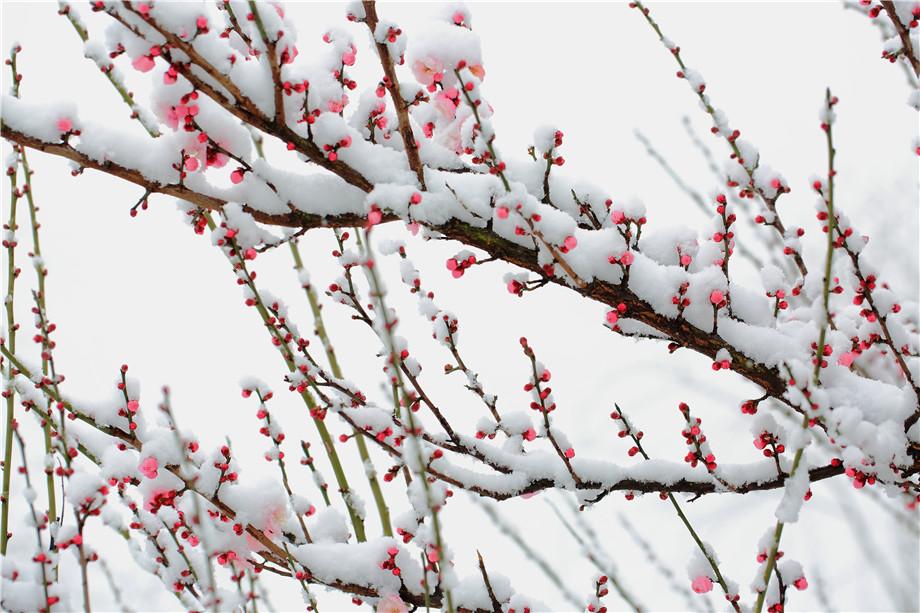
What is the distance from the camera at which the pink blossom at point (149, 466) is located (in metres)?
1.63

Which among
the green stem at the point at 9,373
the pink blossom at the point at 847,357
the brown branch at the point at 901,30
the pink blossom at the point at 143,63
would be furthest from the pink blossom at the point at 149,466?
the brown branch at the point at 901,30

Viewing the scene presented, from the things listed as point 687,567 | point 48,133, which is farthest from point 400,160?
point 687,567

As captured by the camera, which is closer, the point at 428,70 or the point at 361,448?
the point at 428,70

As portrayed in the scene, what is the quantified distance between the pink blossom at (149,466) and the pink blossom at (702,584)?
1352 millimetres

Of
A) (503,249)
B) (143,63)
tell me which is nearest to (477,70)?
(503,249)

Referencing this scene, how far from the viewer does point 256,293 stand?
5.61ft

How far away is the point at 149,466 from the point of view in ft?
5.37

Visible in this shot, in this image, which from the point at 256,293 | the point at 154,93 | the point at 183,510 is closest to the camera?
the point at 154,93

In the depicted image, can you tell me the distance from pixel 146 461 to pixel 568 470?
1.02m

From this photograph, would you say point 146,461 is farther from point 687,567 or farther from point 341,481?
point 687,567

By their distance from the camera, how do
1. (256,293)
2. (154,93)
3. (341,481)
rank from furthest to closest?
(341,481) < (256,293) < (154,93)

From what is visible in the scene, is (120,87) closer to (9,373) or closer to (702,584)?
(9,373)

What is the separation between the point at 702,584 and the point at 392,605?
779 millimetres

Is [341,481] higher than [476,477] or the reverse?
higher
